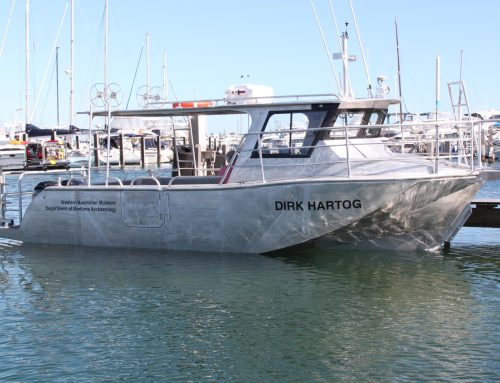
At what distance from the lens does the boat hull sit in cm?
1300

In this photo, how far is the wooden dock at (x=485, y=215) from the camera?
1622cm

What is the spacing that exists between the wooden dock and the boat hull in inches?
82.2

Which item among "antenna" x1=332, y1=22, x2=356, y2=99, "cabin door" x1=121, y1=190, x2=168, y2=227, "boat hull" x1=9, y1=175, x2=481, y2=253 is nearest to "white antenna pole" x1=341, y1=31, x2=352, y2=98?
"antenna" x1=332, y1=22, x2=356, y2=99

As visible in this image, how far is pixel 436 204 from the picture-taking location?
13.5m

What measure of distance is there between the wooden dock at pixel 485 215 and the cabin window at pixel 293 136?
4764 millimetres

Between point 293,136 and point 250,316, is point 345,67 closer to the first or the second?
point 293,136

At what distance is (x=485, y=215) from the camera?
16.3m

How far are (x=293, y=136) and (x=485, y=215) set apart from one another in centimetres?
521

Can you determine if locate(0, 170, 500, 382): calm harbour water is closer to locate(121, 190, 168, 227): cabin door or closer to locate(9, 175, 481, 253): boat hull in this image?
locate(9, 175, 481, 253): boat hull

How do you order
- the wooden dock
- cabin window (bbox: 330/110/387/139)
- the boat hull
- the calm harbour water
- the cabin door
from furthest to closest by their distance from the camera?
the wooden dock
the cabin door
cabin window (bbox: 330/110/387/139)
the boat hull
the calm harbour water

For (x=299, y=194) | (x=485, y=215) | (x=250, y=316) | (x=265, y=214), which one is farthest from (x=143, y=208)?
(x=485, y=215)

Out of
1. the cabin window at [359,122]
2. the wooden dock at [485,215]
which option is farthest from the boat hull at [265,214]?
the wooden dock at [485,215]

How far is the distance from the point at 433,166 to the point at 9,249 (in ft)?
30.0

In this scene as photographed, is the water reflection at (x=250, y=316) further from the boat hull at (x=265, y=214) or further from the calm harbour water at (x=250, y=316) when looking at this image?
the boat hull at (x=265, y=214)
